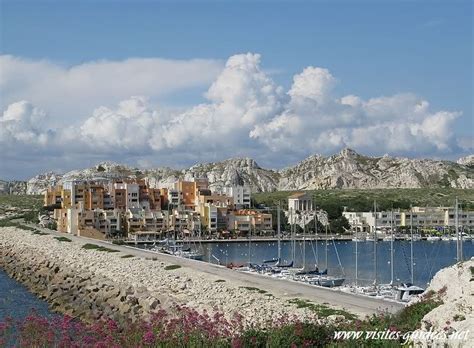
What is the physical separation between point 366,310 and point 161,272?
1866 centimetres

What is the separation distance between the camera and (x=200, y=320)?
38.0 feet

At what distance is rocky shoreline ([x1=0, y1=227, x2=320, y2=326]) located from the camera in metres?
25.1

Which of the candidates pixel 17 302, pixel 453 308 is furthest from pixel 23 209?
pixel 453 308

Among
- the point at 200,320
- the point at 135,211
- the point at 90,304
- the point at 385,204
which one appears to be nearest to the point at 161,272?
the point at 90,304

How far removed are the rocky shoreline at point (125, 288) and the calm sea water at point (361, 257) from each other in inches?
820

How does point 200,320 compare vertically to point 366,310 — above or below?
above

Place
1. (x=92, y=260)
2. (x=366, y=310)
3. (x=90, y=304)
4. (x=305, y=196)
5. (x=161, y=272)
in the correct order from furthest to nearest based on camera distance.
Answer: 1. (x=305, y=196)
2. (x=92, y=260)
3. (x=161, y=272)
4. (x=90, y=304)
5. (x=366, y=310)

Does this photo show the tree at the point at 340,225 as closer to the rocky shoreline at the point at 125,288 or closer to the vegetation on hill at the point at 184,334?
the rocky shoreline at the point at 125,288

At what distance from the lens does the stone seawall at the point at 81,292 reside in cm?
2896

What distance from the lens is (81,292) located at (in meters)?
36.1

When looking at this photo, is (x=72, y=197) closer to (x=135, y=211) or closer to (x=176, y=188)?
(x=135, y=211)

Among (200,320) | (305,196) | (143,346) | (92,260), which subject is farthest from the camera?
(305,196)

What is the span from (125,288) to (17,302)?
7775 millimetres

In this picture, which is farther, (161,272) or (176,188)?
(176,188)
